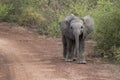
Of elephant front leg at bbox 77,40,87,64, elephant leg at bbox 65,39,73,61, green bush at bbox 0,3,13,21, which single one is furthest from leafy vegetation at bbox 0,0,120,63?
elephant front leg at bbox 77,40,87,64

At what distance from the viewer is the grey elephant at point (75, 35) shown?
13.7 m

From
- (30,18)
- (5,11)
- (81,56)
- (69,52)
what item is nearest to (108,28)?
(69,52)

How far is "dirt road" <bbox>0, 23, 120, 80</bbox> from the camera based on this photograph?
1143 cm

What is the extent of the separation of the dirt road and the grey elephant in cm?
38

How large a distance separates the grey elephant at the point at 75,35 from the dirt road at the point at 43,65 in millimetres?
381

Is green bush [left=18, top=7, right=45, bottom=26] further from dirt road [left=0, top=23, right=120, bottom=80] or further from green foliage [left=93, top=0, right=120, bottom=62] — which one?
green foliage [left=93, top=0, right=120, bottom=62]

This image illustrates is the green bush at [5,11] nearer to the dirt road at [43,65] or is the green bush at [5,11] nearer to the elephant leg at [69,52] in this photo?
the dirt road at [43,65]

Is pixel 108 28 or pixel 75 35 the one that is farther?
pixel 108 28

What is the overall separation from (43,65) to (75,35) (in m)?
1.51

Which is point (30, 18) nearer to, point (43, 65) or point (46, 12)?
point (46, 12)

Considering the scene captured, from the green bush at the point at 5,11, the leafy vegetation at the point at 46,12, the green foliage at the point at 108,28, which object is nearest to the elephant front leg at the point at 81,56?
the green foliage at the point at 108,28

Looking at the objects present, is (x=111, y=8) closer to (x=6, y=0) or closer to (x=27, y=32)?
(x=27, y=32)

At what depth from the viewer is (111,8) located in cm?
1560

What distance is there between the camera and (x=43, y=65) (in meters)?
13.3
